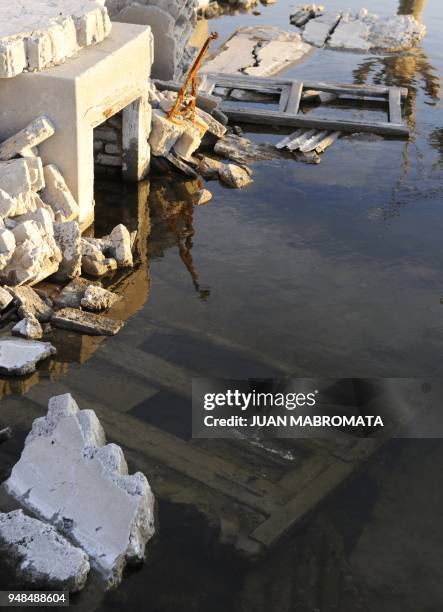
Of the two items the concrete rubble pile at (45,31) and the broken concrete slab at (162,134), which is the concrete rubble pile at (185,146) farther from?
the concrete rubble pile at (45,31)

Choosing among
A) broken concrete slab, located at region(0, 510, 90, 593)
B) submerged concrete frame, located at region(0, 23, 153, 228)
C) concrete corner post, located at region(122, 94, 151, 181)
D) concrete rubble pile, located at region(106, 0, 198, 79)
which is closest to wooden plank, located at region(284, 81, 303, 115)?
concrete rubble pile, located at region(106, 0, 198, 79)

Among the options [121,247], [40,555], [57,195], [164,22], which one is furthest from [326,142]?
[40,555]

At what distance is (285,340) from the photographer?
992 cm

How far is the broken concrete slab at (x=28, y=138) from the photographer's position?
10.9 meters

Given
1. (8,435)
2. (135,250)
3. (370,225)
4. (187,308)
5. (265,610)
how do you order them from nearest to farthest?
1. (265,610)
2. (8,435)
3. (187,308)
4. (135,250)
5. (370,225)

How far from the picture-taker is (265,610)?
6.52 meters

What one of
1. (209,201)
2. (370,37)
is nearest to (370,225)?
(209,201)

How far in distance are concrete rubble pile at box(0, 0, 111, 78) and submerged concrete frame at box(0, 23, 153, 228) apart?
0.14 m

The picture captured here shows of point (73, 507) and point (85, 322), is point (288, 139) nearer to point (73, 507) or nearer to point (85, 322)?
point (85, 322)

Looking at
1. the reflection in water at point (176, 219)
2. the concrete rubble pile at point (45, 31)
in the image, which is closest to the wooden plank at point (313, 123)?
the reflection in water at point (176, 219)

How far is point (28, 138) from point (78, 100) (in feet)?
2.62

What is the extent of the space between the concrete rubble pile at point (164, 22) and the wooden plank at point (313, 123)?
1395 millimetres

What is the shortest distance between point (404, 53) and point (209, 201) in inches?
477

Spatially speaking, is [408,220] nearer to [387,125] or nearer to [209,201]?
[209,201]
